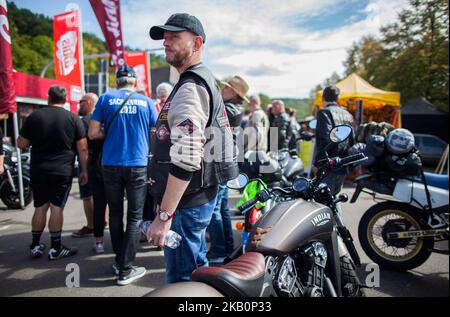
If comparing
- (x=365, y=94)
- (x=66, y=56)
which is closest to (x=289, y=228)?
(x=365, y=94)

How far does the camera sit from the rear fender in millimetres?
1034

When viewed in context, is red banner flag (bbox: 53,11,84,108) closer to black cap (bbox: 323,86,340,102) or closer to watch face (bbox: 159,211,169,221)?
black cap (bbox: 323,86,340,102)

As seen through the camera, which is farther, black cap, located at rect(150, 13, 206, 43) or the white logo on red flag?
the white logo on red flag

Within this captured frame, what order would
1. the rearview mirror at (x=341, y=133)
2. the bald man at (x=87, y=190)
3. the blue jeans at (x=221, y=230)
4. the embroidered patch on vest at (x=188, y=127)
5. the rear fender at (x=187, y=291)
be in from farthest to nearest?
the blue jeans at (x=221, y=230), the bald man at (x=87, y=190), the rearview mirror at (x=341, y=133), the embroidered patch on vest at (x=188, y=127), the rear fender at (x=187, y=291)

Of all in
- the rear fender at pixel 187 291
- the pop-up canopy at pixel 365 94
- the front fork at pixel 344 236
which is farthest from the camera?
the pop-up canopy at pixel 365 94

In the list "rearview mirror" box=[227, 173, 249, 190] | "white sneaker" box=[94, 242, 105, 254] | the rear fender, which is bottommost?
"white sneaker" box=[94, 242, 105, 254]

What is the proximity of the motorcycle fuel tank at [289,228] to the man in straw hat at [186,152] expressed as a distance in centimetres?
30

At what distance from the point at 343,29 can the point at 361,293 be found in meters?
1.59

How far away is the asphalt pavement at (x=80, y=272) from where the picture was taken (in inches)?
70.9

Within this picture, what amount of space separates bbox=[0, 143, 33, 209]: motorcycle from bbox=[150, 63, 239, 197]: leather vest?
1.26 meters

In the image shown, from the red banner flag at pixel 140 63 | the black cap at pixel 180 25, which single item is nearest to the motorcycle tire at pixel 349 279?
the black cap at pixel 180 25

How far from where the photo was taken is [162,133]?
4.70 feet

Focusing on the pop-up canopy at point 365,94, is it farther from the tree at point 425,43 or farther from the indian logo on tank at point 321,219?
the indian logo on tank at point 321,219

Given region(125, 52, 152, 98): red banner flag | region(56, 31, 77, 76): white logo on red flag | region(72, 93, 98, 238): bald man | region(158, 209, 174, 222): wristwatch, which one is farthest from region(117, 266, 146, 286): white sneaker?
region(125, 52, 152, 98): red banner flag
